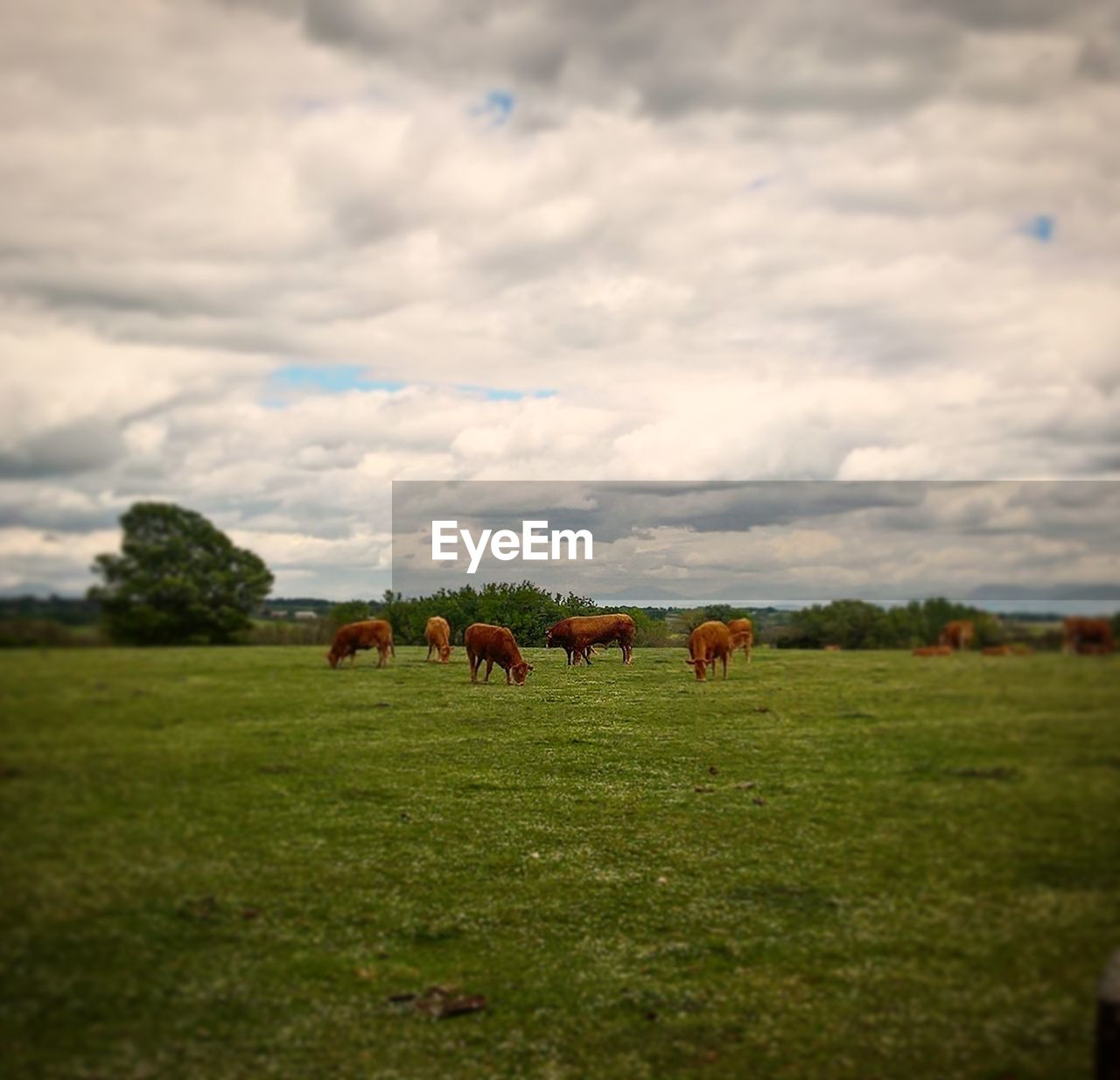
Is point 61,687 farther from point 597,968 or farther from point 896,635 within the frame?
point 896,635

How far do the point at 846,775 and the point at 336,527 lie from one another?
A: 16.8 ft

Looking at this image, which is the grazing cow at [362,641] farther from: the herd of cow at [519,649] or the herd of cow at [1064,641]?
the herd of cow at [1064,641]

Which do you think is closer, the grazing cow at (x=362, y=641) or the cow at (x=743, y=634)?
the grazing cow at (x=362, y=641)

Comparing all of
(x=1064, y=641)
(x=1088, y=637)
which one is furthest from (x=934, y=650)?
(x=1088, y=637)

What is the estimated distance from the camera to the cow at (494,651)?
370 inches

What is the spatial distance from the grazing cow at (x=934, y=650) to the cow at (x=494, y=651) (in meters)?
3.73

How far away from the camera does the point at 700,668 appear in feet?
31.7

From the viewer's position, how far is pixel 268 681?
8273 millimetres

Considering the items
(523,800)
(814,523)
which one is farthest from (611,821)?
(814,523)

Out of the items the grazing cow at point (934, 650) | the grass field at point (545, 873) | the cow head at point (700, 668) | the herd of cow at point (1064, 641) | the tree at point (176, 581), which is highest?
the tree at point (176, 581)

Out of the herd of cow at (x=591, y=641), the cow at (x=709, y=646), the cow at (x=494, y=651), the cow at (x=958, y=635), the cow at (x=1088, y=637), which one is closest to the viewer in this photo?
the cow at (x=1088, y=637)

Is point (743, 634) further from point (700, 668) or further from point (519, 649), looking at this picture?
point (519, 649)

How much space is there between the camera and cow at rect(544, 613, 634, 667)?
9867mm

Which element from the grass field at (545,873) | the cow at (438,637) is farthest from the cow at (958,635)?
the cow at (438,637)
